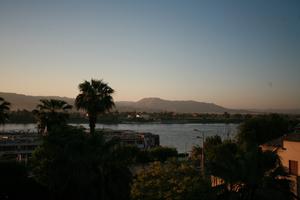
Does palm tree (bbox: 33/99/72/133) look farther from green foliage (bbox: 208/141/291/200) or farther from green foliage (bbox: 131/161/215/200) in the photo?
green foliage (bbox: 208/141/291/200)

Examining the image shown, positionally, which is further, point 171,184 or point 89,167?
point 89,167

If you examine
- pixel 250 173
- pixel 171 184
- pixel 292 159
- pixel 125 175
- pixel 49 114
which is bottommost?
pixel 171 184

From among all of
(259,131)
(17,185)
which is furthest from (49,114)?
(259,131)

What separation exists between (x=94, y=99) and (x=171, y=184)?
55.9 ft

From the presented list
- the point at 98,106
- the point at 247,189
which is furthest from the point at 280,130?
the point at 247,189

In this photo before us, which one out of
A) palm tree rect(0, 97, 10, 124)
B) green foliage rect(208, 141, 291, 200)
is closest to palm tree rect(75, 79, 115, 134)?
palm tree rect(0, 97, 10, 124)

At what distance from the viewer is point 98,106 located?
34.4m

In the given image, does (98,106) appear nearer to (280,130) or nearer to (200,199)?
(200,199)

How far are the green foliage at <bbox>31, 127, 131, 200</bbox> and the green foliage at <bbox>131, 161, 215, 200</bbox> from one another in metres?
1.20

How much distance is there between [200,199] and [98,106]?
1806cm

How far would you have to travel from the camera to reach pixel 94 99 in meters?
34.5

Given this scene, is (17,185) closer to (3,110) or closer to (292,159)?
(3,110)

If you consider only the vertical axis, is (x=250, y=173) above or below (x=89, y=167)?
above

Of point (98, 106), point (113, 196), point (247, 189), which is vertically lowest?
point (113, 196)
